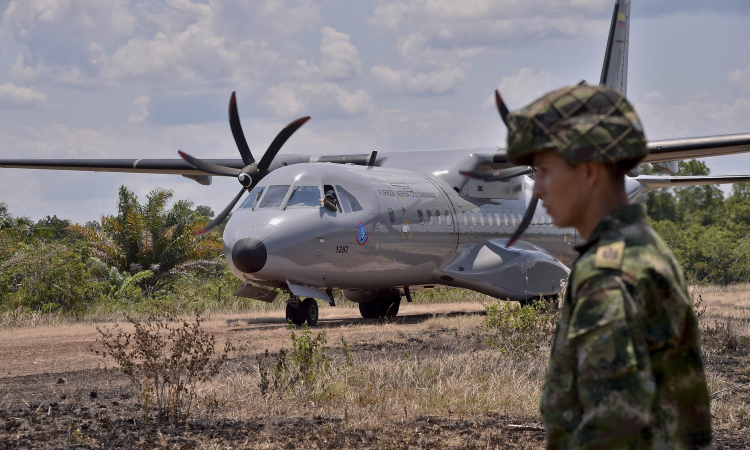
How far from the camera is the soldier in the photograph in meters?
1.92

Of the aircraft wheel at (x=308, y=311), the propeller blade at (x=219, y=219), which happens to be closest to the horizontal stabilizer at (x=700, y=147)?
the aircraft wheel at (x=308, y=311)

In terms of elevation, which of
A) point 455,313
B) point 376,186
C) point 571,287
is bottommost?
point 455,313

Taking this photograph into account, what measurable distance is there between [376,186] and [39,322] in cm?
743

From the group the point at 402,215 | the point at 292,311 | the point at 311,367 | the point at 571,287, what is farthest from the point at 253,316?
the point at 571,287

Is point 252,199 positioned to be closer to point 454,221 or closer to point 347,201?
point 347,201

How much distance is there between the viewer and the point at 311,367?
27.6 feet

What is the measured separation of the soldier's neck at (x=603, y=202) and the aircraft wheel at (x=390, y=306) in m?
17.9

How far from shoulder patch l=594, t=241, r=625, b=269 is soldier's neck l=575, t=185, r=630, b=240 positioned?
129mm

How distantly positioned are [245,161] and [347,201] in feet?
12.2

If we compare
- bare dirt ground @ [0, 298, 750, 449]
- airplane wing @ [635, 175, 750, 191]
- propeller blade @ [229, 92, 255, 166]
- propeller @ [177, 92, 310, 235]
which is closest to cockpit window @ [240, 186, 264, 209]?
propeller @ [177, 92, 310, 235]

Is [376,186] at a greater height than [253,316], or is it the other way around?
[376,186]

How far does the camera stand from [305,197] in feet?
50.4

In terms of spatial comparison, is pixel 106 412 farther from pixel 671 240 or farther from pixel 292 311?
pixel 671 240

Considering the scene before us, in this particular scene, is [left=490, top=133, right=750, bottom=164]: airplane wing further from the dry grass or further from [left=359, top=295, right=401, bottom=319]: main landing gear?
the dry grass
